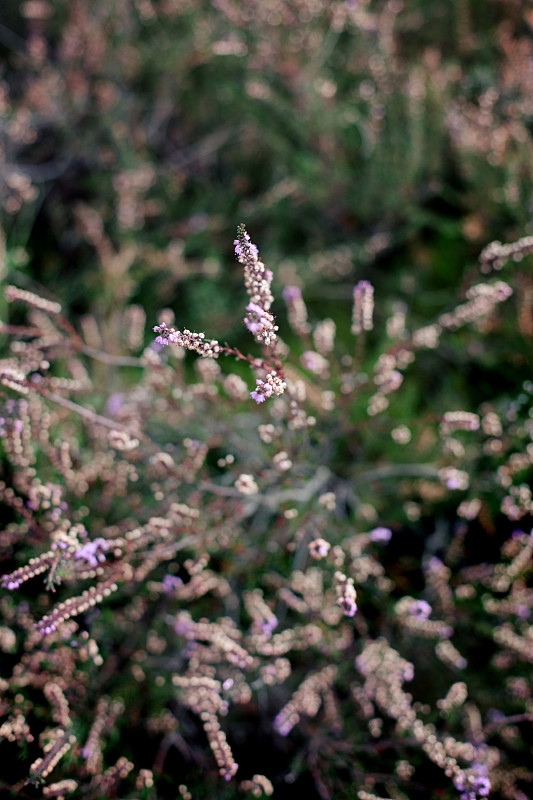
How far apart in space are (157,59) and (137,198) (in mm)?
666

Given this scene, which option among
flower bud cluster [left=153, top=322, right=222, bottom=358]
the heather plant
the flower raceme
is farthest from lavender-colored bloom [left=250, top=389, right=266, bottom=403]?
the heather plant

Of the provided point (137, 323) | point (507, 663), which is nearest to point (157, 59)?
point (137, 323)

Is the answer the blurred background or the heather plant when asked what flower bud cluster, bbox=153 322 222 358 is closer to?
the heather plant

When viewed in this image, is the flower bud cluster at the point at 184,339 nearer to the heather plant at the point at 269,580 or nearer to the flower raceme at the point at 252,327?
the flower raceme at the point at 252,327

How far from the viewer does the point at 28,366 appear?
1426mm

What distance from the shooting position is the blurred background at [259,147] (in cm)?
227

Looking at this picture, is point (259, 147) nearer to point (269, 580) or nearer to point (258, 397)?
point (269, 580)

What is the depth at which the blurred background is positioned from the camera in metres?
2.27

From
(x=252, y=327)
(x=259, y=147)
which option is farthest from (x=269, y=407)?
(x=259, y=147)

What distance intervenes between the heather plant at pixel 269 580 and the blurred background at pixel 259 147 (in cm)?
54

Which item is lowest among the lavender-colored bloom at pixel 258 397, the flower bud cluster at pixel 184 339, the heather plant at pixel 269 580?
the heather plant at pixel 269 580

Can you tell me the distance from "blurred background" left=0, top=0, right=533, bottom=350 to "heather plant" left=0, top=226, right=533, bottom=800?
0.54 metres

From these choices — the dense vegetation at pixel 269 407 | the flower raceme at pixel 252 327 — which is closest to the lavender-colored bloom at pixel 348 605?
the dense vegetation at pixel 269 407

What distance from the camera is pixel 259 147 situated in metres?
2.82
